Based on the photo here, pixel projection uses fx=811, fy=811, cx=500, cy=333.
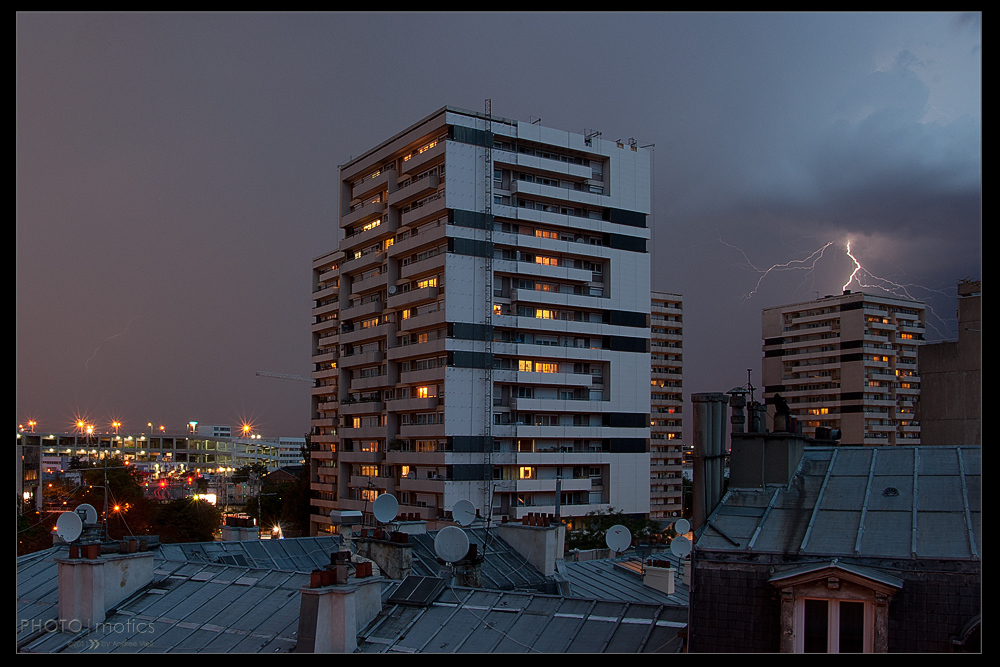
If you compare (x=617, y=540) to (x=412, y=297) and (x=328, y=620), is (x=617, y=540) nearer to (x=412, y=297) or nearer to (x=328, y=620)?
(x=328, y=620)

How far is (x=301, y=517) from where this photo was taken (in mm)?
88812

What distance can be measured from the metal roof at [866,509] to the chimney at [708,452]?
24cm

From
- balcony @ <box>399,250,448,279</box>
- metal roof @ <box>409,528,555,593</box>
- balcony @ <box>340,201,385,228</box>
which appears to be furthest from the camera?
balcony @ <box>340,201,385,228</box>

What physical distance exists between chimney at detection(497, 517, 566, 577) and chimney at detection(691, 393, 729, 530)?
13091 millimetres

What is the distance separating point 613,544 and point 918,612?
56.2 ft

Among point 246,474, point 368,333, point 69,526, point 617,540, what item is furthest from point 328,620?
point 246,474

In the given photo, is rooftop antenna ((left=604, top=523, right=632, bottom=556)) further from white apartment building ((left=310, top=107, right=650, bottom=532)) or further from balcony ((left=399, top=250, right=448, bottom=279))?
balcony ((left=399, top=250, right=448, bottom=279))

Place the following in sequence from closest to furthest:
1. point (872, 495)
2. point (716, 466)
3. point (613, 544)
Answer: point (872, 495), point (716, 466), point (613, 544)

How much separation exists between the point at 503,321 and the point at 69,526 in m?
45.4

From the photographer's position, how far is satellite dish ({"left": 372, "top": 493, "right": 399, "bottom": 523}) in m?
22.2

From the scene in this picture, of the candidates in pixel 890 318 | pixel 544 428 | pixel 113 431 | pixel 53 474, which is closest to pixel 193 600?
pixel 544 428

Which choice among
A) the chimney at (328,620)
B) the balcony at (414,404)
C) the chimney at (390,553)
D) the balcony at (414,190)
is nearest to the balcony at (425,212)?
the balcony at (414,190)

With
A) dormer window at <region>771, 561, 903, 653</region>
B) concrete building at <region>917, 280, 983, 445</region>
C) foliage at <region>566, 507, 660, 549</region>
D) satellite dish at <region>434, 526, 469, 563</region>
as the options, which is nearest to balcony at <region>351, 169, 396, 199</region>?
foliage at <region>566, 507, 660, 549</region>
